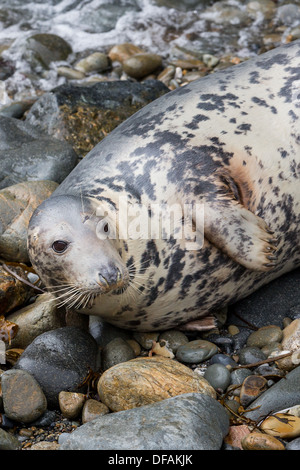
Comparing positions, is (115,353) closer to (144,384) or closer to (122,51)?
(144,384)

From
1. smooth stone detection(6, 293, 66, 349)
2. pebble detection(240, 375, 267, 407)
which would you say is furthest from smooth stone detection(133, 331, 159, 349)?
pebble detection(240, 375, 267, 407)

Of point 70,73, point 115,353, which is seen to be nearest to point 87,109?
point 70,73

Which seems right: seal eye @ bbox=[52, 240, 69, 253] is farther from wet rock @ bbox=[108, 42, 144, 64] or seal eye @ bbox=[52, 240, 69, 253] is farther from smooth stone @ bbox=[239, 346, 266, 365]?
wet rock @ bbox=[108, 42, 144, 64]

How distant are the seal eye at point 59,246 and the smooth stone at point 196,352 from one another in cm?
98

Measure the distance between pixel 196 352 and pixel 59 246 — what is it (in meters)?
1.03

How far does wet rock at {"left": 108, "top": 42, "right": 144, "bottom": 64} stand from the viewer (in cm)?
792

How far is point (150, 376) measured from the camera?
349 cm

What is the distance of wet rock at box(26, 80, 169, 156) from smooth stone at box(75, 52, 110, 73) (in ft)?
4.42

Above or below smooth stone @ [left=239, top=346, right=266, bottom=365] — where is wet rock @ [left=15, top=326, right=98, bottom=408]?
above

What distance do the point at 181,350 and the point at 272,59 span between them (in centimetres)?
192

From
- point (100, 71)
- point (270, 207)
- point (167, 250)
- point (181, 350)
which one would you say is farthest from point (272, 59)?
point (100, 71)

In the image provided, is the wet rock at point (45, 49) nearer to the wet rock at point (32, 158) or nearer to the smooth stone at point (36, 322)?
the wet rock at point (32, 158)
